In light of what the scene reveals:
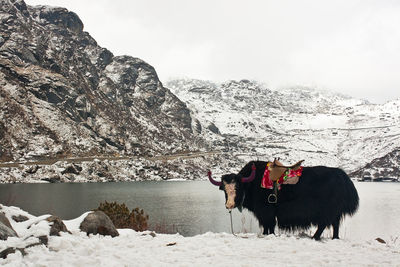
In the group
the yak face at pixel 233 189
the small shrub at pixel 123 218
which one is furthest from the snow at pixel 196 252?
the small shrub at pixel 123 218

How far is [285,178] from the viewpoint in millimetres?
10727

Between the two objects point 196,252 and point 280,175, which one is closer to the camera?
point 196,252

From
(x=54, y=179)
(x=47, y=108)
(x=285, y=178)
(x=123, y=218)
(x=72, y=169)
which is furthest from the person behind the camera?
(x=47, y=108)

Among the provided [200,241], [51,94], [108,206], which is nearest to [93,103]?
[51,94]

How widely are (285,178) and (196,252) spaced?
4.43 m

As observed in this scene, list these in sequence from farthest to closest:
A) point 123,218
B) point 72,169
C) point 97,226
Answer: point 72,169, point 123,218, point 97,226

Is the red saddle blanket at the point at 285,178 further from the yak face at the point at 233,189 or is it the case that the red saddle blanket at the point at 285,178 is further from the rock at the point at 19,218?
the rock at the point at 19,218

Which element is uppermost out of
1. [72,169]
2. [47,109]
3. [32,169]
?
[47,109]

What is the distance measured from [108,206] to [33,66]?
166240 mm

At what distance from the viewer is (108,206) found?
62.6 feet

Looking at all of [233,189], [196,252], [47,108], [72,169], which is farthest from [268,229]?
[47,108]

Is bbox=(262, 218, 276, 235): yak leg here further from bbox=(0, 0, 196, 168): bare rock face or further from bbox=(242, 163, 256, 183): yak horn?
bbox=(0, 0, 196, 168): bare rock face

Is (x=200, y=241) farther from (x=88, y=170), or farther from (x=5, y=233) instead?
(x=88, y=170)

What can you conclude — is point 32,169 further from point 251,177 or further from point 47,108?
point 251,177
